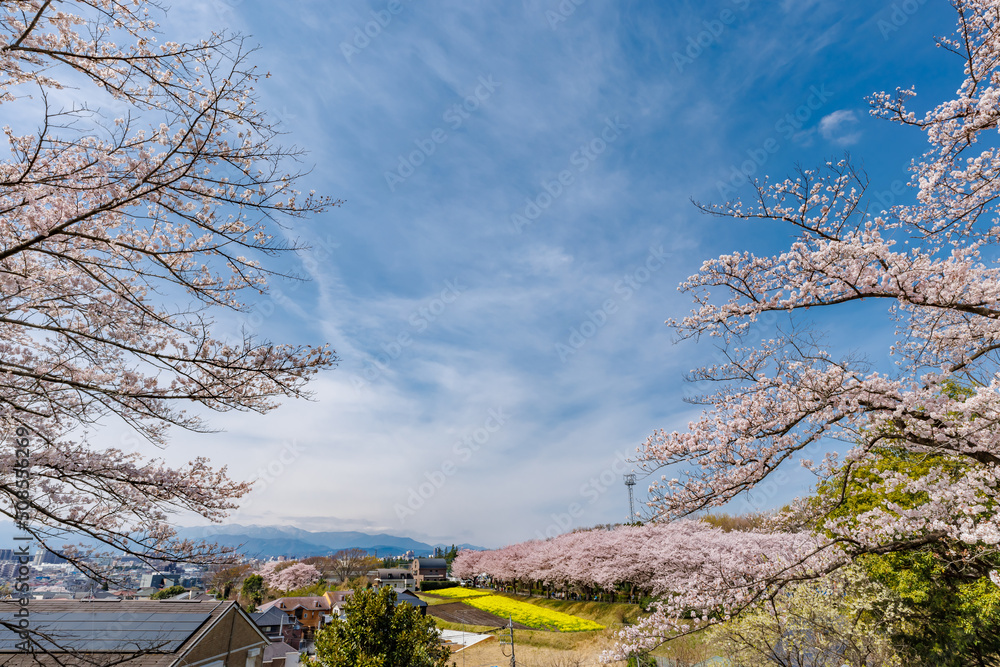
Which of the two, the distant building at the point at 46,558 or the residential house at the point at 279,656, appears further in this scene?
the residential house at the point at 279,656

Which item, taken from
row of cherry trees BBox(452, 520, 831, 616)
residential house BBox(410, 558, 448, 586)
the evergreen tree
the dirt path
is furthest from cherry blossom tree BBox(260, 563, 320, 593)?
the evergreen tree

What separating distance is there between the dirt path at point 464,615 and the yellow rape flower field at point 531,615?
0.69m

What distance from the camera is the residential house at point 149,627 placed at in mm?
9922

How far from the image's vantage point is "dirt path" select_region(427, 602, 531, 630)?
32684 millimetres

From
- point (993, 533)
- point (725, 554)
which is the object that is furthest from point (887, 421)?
point (725, 554)

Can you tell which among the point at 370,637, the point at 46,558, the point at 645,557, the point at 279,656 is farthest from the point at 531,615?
the point at 46,558

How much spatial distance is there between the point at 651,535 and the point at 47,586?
116ft

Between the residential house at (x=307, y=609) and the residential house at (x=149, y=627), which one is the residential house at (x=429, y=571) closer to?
the residential house at (x=307, y=609)

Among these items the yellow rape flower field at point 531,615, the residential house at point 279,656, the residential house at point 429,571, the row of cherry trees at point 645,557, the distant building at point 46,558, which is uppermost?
the distant building at point 46,558

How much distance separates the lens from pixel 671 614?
7070mm

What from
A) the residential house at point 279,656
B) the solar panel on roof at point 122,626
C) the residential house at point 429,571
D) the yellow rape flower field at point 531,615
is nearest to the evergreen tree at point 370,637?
the solar panel on roof at point 122,626

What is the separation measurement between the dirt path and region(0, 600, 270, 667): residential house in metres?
22.1

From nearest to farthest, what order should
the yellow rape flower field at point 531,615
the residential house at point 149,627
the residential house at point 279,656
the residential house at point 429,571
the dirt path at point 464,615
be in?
the residential house at point 149,627
the residential house at point 279,656
the yellow rape flower field at point 531,615
the dirt path at point 464,615
the residential house at point 429,571

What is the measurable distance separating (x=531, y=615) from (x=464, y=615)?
626cm
